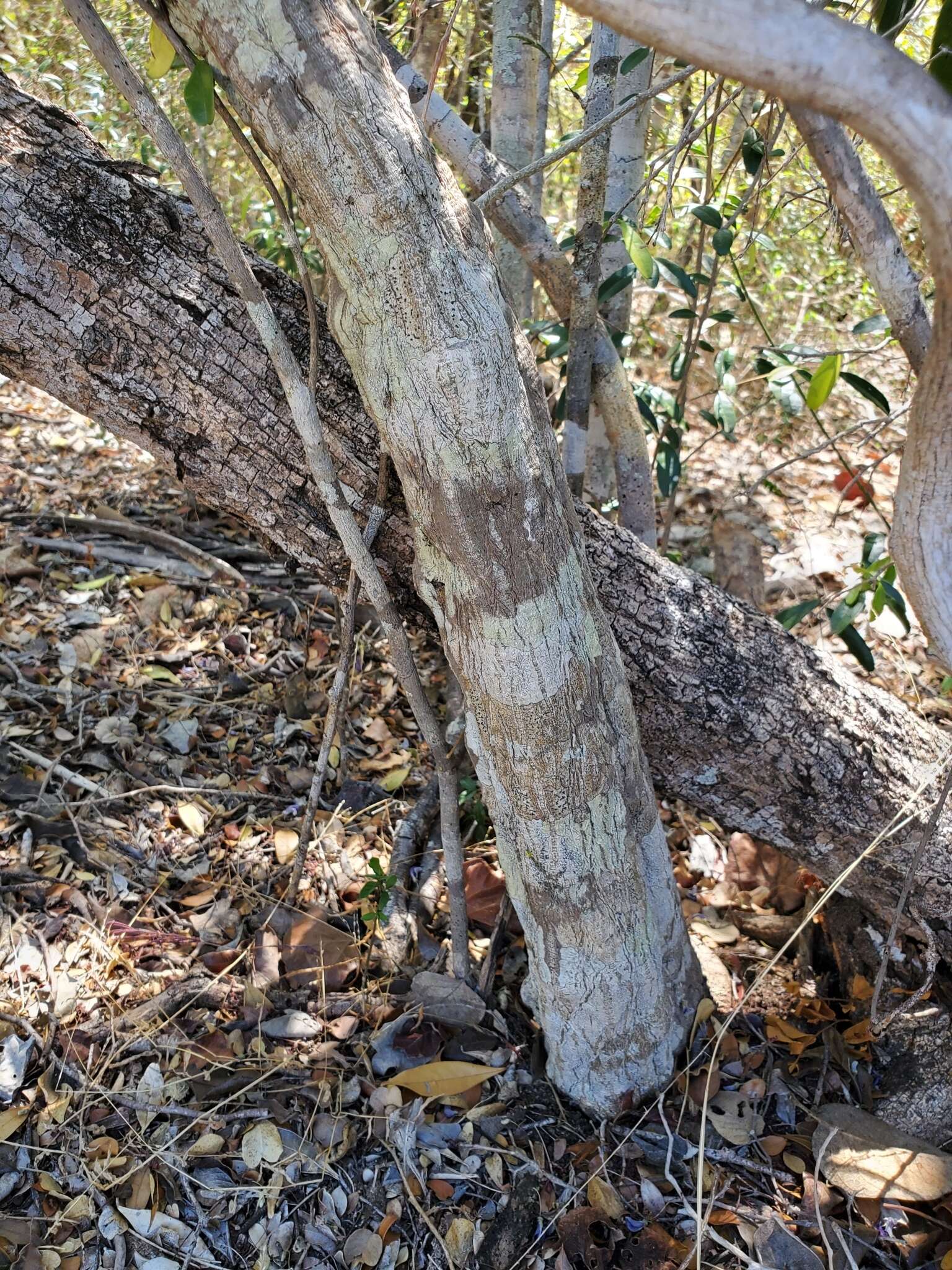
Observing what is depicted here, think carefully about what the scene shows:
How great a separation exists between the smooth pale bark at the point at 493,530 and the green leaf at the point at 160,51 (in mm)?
28

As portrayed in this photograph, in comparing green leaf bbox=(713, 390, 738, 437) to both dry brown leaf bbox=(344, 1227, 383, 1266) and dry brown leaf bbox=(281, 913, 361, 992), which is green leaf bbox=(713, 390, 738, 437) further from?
dry brown leaf bbox=(344, 1227, 383, 1266)

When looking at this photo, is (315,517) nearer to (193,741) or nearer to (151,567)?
(193,741)

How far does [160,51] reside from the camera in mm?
1157

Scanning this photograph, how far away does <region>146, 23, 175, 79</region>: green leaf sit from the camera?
45.2 inches

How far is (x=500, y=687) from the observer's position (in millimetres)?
1357

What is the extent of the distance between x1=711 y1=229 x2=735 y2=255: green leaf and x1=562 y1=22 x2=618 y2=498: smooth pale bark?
0.90 ft

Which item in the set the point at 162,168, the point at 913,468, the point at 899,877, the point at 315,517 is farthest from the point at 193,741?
the point at 162,168

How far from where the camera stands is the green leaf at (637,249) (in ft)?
5.47

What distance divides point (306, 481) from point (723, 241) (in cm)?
105

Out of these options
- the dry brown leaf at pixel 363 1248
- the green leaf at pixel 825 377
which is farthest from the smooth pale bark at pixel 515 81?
the dry brown leaf at pixel 363 1248

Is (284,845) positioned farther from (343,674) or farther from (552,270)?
(552,270)

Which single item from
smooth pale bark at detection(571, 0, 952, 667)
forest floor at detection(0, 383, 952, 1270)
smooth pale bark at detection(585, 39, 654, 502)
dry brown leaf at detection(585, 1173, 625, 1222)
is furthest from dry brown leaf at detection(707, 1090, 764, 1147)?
smooth pale bark at detection(571, 0, 952, 667)

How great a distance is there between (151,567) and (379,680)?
75 centimetres

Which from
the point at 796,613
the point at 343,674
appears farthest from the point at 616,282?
the point at 343,674
